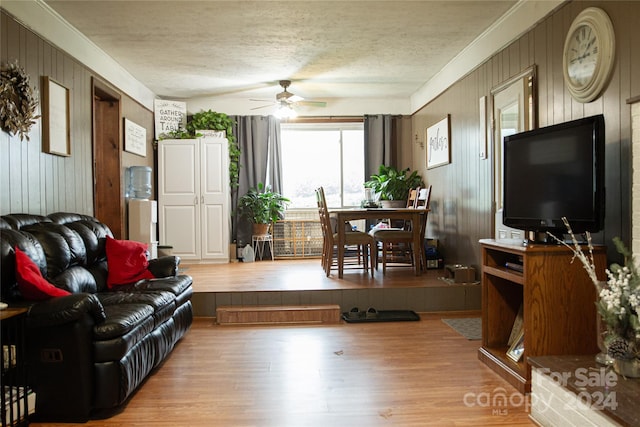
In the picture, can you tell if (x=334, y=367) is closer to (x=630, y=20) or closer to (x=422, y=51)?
(x=630, y=20)

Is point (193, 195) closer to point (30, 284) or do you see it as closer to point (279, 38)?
point (279, 38)

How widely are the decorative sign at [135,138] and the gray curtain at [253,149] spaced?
1.52 metres

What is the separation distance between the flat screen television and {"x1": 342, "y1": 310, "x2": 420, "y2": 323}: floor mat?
146cm

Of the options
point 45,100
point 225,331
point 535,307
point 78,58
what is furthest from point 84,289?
point 535,307

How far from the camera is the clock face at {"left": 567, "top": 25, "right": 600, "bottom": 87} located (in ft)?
9.17

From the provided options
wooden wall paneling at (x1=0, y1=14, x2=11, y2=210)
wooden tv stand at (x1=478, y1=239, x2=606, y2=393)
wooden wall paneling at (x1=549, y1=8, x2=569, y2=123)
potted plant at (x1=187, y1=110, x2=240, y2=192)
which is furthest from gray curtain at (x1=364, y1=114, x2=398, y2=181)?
wooden wall paneling at (x1=0, y1=14, x2=11, y2=210)

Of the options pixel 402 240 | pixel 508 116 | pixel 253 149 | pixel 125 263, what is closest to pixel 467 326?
pixel 402 240

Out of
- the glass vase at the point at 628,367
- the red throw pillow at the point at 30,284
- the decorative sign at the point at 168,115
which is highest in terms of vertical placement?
the decorative sign at the point at 168,115

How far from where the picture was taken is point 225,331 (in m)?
3.92

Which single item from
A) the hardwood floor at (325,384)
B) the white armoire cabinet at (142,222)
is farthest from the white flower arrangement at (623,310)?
the white armoire cabinet at (142,222)

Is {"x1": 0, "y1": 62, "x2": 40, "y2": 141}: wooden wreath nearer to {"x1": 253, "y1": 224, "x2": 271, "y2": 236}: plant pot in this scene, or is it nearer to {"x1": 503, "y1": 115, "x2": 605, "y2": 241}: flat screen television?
{"x1": 503, "y1": 115, "x2": 605, "y2": 241}: flat screen television

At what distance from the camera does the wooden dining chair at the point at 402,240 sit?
5.21m

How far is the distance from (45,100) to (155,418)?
8.91 feet

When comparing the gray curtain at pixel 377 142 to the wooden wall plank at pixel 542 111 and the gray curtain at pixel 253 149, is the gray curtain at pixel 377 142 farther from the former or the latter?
the gray curtain at pixel 253 149
